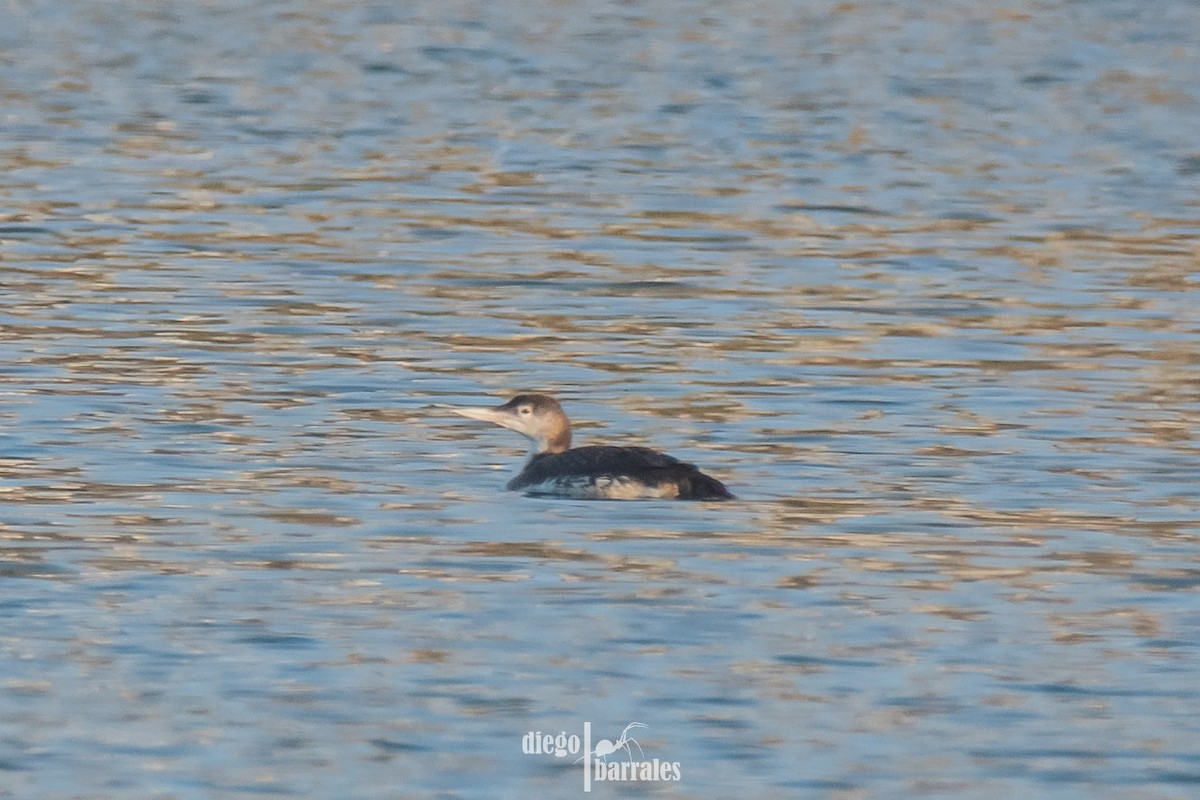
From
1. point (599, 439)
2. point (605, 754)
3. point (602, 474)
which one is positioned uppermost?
point (602, 474)

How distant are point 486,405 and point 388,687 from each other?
5442mm

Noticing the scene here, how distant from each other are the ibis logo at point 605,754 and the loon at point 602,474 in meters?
3.26

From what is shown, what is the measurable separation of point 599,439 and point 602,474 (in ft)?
5.83

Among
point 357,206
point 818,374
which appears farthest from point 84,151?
point 818,374

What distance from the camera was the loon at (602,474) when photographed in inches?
469

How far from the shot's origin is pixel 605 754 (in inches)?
335

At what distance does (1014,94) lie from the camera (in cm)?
3059

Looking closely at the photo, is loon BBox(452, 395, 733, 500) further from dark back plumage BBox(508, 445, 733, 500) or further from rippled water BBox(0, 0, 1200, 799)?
rippled water BBox(0, 0, 1200, 799)

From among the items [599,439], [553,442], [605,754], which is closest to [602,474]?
[553,442]

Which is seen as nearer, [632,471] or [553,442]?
[632,471]

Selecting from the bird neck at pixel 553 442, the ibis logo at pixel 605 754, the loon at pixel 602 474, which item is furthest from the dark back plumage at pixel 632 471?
the ibis logo at pixel 605 754

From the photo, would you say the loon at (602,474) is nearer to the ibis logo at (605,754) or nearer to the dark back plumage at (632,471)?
the dark back plumage at (632,471)

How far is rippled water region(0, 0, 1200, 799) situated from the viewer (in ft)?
28.8

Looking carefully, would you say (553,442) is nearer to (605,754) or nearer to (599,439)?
(599,439)
